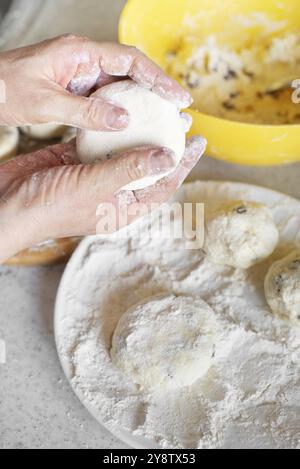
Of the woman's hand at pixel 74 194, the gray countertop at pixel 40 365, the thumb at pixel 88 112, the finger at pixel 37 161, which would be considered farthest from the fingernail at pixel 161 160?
the gray countertop at pixel 40 365

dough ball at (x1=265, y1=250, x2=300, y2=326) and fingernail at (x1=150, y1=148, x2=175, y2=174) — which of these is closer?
fingernail at (x1=150, y1=148, x2=175, y2=174)

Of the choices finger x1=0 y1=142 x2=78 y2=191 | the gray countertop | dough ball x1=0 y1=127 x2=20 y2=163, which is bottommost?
the gray countertop

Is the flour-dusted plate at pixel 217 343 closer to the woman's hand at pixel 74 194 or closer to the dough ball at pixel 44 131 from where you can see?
the woman's hand at pixel 74 194

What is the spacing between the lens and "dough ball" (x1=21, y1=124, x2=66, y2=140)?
1446 mm

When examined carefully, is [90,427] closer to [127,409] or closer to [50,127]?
[127,409]

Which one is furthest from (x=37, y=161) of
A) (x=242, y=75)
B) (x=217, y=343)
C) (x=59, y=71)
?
(x=242, y=75)

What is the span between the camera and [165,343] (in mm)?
1065

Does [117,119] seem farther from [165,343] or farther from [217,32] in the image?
[217,32]

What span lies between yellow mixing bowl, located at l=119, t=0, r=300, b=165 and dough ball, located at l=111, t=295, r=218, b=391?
0.40 meters

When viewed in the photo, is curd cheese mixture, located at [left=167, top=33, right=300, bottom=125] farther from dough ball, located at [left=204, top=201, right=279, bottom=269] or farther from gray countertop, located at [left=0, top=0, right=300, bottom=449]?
dough ball, located at [left=204, top=201, right=279, bottom=269]

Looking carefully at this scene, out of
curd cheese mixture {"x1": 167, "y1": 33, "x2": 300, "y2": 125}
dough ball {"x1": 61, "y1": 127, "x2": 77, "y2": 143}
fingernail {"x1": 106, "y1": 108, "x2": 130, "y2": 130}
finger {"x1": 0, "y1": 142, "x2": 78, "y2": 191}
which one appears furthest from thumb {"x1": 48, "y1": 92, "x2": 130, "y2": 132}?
curd cheese mixture {"x1": 167, "y1": 33, "x2": 300, "y2": 125}

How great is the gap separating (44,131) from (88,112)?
1.79 feet

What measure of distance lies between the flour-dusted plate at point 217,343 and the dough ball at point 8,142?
356 millimetres

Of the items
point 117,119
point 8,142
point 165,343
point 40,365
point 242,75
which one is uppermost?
point 117,119
